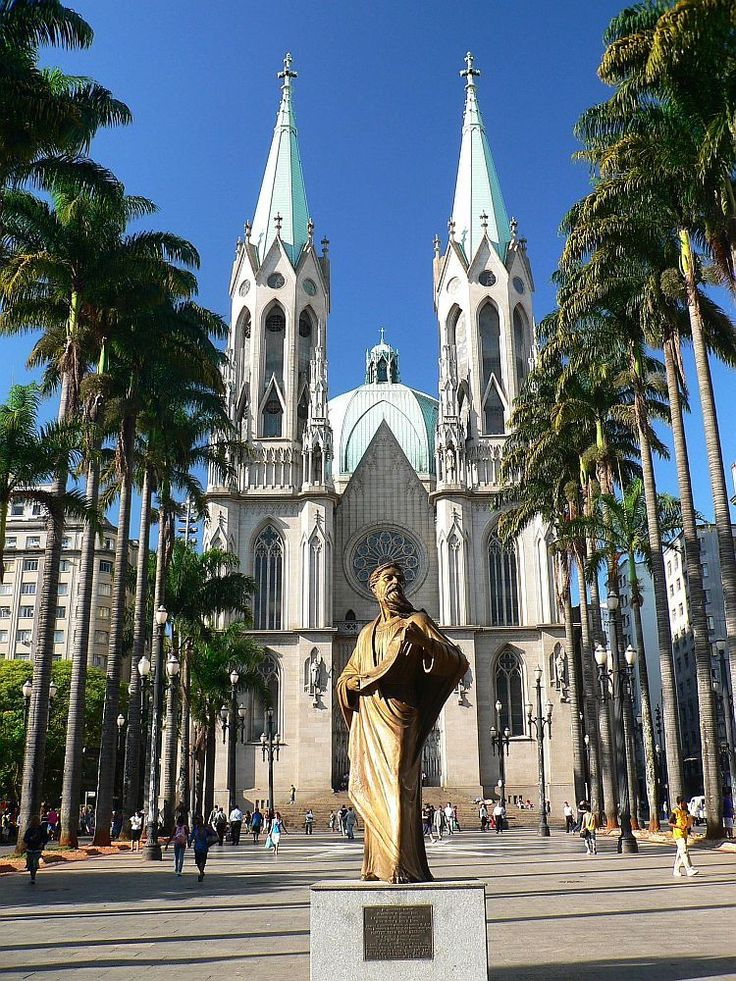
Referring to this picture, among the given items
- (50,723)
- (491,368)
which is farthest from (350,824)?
(491,368)

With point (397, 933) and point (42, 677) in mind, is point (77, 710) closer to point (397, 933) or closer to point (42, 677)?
point (42, 677)

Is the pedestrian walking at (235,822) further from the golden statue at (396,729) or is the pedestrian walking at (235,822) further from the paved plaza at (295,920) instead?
the golden statue at (396,729)

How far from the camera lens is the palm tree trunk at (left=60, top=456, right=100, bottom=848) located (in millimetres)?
25297

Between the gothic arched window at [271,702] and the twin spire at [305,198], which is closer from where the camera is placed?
the gothic arched window at [271,702]

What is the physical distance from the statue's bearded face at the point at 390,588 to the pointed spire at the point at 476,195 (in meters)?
55.2

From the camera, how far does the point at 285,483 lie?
180ft

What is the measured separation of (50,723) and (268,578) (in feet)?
46.6

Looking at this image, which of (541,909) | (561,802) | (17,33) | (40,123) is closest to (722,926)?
(541,909)

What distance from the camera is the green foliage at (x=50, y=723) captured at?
4888cm

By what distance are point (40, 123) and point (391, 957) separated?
1808 cm

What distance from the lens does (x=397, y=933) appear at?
6.70 m

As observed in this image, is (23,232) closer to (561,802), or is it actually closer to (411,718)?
(411,718)

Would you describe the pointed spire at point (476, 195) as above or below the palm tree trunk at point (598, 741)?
above

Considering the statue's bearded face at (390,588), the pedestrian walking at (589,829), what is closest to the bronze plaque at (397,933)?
the statue's bearded face at (390,588)
